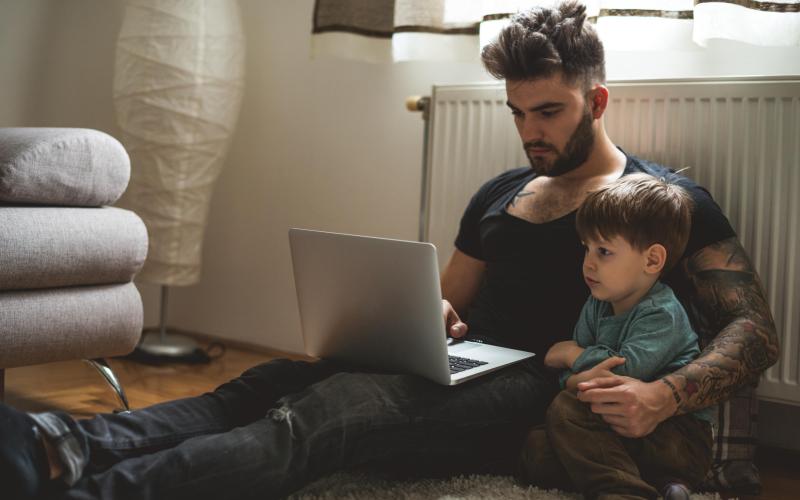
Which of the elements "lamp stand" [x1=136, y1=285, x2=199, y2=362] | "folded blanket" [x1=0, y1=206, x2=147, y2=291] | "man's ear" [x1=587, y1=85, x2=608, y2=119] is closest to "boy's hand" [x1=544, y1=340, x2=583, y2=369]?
"man's ear" [x1=587, y1=85, x2=608, y2=119]

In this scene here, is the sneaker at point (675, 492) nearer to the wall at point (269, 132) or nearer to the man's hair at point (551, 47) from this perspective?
the man's hair at point (551, 47)

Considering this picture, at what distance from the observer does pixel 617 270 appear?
129cm

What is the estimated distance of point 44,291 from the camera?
1.62 metres

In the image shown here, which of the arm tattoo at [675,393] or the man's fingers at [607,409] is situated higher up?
the arm tattoo at [675,393]

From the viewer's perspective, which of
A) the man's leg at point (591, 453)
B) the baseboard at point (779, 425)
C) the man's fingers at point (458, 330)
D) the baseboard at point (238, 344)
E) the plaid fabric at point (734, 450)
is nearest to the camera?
the man's leg at point (591, 453)

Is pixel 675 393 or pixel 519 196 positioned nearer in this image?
pixel 675 393

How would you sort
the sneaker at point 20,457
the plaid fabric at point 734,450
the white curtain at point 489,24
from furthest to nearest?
the white curtain at point 489,24, the plaid fabric at point 734,450, the sneaker at point 20,457

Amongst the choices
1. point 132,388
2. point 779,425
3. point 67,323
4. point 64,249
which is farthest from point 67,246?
point 779,425

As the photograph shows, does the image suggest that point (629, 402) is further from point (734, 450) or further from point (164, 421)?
point (164, 421)

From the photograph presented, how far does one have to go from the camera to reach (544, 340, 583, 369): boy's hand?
4.38ft

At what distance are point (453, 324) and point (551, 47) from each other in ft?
1.71

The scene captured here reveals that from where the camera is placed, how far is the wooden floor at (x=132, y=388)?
166 centimetres

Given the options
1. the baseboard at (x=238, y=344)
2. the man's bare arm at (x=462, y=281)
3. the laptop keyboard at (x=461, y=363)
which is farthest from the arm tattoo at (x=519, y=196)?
the baseboard at (x=238, y=344)

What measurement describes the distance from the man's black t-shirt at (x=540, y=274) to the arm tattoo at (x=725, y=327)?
3 cm
